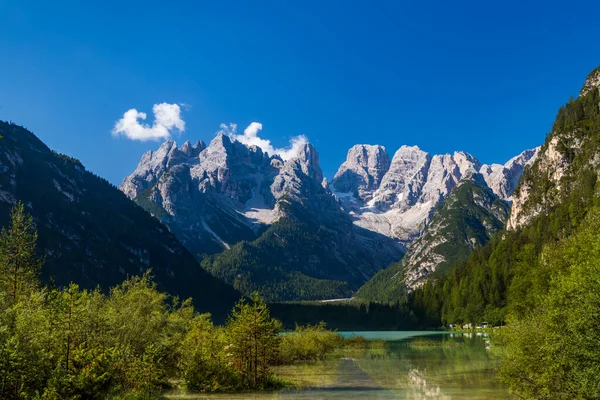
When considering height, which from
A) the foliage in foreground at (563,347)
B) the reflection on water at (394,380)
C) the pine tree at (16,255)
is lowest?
the reflection on water at (394,380)

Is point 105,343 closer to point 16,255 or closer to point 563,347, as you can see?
point 16,255

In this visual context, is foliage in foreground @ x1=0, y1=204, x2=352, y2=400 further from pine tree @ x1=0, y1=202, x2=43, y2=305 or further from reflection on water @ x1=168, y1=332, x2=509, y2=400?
reflection on water @ x1=168, y1=332, x2=509, y2=400

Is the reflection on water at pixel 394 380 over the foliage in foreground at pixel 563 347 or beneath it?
Answer: beneath

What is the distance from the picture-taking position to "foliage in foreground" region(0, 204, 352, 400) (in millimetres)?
25062

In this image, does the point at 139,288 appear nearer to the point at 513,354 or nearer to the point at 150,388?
the point at 150,388

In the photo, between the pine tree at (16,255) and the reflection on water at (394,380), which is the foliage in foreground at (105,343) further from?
the reflection on water at (394,380)

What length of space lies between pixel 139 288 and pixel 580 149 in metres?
203

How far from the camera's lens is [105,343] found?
36.7 meters

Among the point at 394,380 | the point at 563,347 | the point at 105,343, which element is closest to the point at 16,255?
the point at 105,343

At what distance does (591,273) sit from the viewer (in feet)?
87.7

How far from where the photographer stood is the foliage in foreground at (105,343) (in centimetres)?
2506

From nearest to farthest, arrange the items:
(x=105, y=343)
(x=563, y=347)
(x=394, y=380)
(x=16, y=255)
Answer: (x=563, y=347)
(x=105, y=343)
(x=16, y=255)
(x=394, y=380)

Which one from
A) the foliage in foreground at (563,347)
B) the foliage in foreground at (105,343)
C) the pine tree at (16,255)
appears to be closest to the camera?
the foliage in foreground at (563,347)

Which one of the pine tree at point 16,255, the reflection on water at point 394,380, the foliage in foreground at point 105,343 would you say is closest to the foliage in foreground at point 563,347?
the reflection on water at point 394,380
